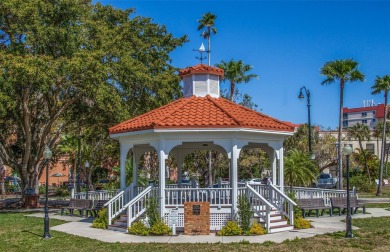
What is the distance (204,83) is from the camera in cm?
2005

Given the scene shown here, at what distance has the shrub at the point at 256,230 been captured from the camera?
1598 centimetres

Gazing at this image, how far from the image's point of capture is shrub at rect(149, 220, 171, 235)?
1623 cm

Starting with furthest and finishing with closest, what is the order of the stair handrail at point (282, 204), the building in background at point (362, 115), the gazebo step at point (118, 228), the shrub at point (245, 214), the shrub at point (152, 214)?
the building in background at point (362, 115)
the stair handrail at point (282, 204)
the gazebo step at point (118, 228)
the shrub at point (152, 214)
the shrub at point (245, 214)

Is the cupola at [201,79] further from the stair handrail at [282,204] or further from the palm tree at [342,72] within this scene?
the palm tree at [342,72]

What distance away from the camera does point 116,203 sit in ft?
61.6

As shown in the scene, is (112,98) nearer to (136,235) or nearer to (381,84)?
(136,235)

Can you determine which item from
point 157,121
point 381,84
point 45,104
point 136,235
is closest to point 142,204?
point 136,235

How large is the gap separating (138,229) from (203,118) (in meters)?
4.49

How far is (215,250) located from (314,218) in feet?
30.8

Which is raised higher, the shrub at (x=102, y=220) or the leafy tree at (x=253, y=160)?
the leafy tree at (x=253, y=160)

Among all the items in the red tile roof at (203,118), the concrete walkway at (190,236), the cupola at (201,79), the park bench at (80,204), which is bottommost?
the concrete walkway at (190,236)

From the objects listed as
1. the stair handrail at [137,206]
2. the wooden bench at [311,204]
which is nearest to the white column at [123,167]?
the stair handrail at [137,206]

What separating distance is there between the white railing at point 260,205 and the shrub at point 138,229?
3.80 meters

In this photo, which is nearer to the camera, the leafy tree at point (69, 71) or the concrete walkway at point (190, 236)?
the concrete walkway at point (190, 236)
